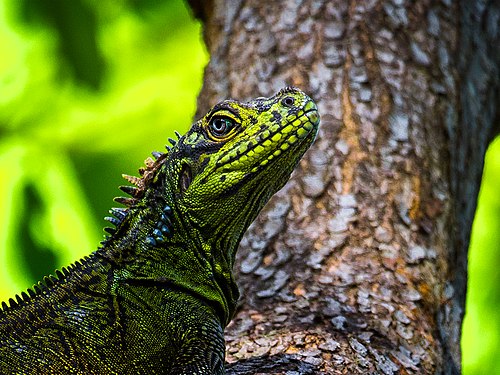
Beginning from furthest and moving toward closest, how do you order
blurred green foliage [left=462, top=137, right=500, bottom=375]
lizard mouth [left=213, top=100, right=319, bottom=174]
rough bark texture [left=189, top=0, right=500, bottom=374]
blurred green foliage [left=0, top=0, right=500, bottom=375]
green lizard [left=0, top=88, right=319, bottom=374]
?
blurred green foliage [left=462, top=137, right=500, bottom=375], blurred green foliage [left=0, top=0, right=500, bottom=375], rough bark texture [left=189, top=0, right=500, bottom=374], lizard mouth [left=213, top=100, right=319, bottom=174], green lizard [left=0, top=88, right=319, bottom=374]

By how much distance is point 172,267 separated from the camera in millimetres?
3855

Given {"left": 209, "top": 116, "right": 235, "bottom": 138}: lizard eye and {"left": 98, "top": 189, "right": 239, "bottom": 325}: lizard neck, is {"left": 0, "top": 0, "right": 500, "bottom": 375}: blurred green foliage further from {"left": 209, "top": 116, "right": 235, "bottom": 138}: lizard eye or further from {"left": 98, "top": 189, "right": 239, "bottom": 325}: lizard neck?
{"left": 209, "top": 116, "right": 235, "bottom": 138}: lizard eye

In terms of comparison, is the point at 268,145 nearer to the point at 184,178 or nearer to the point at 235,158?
the point at 235,158

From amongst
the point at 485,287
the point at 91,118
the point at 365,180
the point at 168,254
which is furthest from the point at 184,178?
the point at 485,287

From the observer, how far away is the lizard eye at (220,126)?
3980 mm

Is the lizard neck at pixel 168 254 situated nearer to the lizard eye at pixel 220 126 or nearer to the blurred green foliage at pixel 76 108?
the lizard eye at pixel 220 126

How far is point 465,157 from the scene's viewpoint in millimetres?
5789

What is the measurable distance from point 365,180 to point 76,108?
4.97m

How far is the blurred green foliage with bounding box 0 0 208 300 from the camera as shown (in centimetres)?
798

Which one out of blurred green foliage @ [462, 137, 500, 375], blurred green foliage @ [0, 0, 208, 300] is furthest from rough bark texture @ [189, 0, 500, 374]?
blurred green foliage @ [0, 0, 208, 300]

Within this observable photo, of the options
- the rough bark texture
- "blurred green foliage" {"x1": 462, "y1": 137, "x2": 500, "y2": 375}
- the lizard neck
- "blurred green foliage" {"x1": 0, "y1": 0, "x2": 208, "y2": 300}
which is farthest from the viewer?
"blurred green foliage" {"x1": 462, "y1": 137, "x2": 500, "y2": 375}

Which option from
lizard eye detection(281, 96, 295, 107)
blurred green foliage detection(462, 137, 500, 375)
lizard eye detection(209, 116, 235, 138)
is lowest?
lizard eye detection(209, 116, 235, 138)

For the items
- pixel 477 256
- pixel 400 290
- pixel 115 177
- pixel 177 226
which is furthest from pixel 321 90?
pixel 477 256

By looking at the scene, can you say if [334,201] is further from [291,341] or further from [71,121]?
[71,121]
